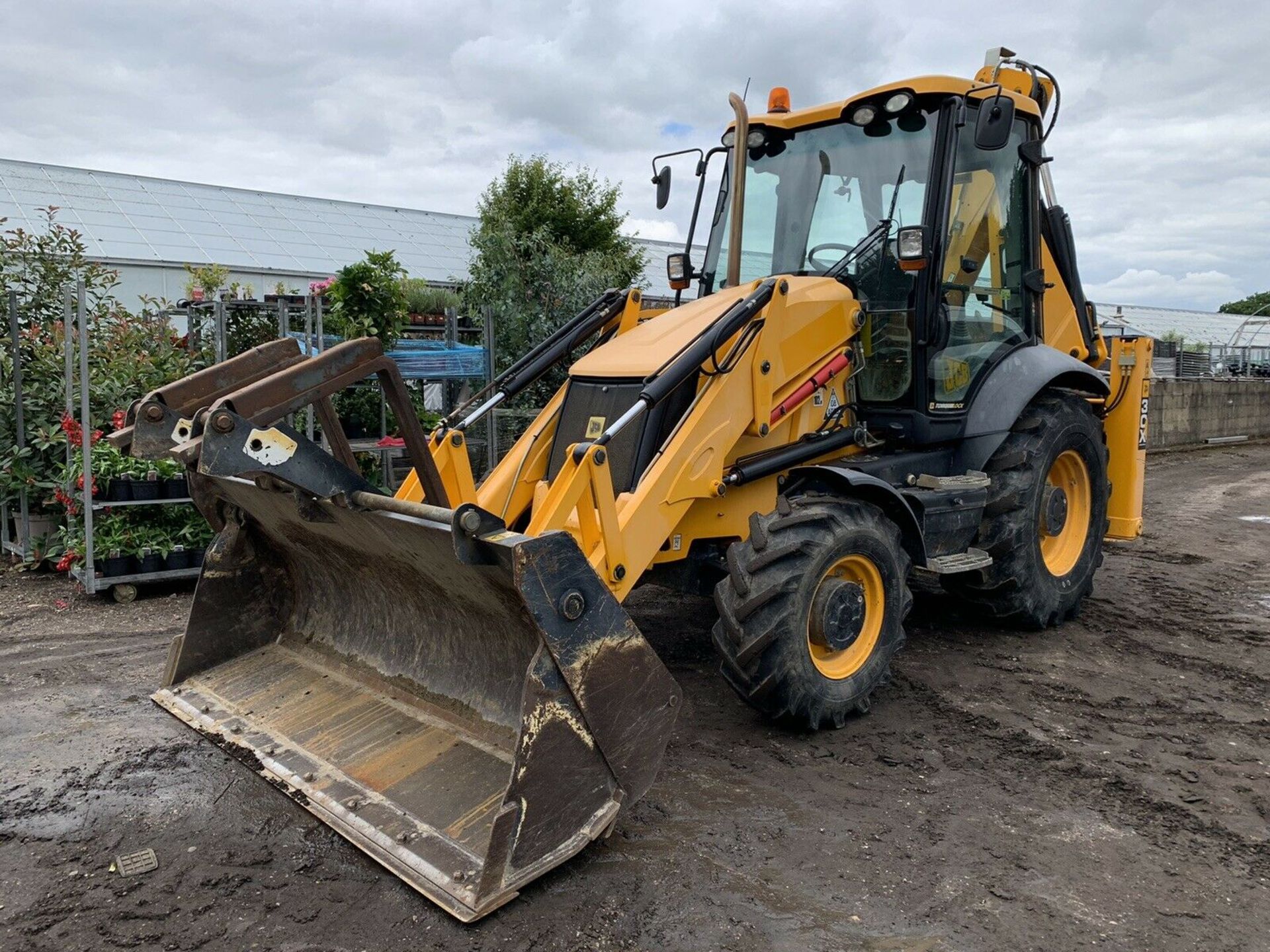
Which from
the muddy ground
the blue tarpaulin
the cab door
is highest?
the cab door

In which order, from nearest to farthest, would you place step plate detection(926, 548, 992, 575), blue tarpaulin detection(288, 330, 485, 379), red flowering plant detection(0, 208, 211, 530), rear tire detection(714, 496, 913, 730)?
rear tire detection(714, 496, 913, 730) < step plate detection(926, 548, 992, 575) < red flowering plant detection(0, 208, 211, 530) < blue tarpaulin detection(288, 330, 485, 379)

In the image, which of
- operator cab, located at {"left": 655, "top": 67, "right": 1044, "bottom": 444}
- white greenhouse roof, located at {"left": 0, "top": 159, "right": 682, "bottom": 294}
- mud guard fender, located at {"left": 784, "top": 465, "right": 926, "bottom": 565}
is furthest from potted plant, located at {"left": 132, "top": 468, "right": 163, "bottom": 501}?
white greenhouse roof, located at {"left": 0, "top": 159, "right": 682, "bottom": 294}

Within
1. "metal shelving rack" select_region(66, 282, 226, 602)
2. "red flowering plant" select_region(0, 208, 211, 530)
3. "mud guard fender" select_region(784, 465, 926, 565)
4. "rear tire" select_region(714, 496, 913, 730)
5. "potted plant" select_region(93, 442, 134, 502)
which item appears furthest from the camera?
"red flowering plant" select_region(0, 208, 211, 530)

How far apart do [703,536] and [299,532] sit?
1.74 m

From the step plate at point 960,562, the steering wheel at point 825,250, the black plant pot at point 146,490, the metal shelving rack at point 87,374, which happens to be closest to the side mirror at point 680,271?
the steering wheel at point 825,250

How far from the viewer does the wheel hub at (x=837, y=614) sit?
13.6 feet

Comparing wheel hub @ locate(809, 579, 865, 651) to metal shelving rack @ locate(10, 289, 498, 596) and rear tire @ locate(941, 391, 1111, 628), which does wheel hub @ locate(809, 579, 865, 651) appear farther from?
metal shelving rack @ locate(10, 289, 498, 596)

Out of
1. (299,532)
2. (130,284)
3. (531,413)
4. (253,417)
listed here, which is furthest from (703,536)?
(130,284)

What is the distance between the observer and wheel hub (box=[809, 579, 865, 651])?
4.14 m

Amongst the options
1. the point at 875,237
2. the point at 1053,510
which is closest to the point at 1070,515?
the point at 1053,510

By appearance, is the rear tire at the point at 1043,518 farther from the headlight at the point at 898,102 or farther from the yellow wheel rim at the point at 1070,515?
the headlight at the point at 898,102

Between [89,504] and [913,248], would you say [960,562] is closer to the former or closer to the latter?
[913,248]

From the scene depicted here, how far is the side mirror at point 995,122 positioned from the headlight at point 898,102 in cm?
46

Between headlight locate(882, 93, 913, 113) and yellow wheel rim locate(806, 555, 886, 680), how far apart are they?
227 cm
